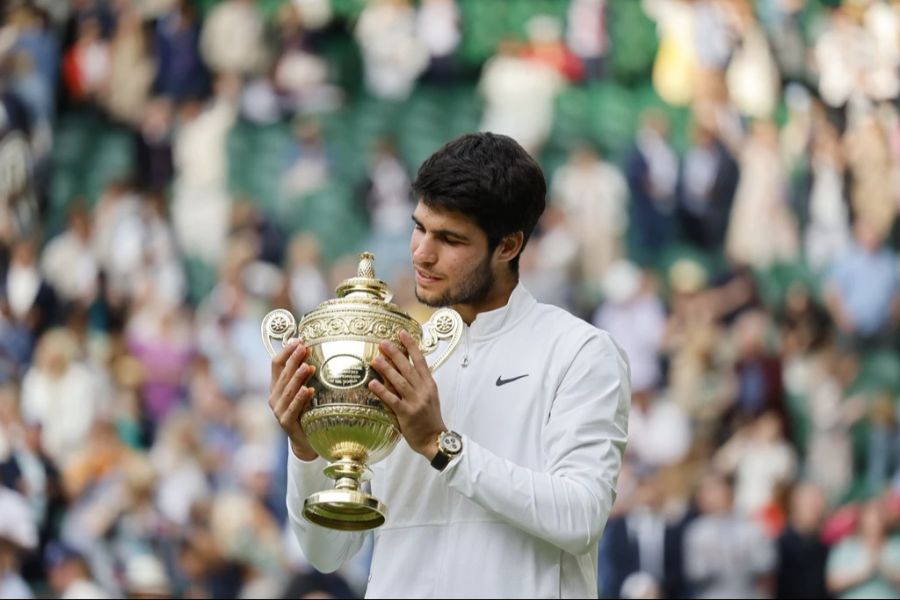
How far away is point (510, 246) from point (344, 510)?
2.31 ft

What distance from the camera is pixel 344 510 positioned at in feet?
11.4

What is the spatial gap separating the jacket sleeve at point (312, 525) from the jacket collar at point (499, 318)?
460 millimetres

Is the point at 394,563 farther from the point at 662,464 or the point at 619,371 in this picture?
the point at 662,464

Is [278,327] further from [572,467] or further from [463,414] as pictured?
[572,467]

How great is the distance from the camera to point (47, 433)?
12797 mm

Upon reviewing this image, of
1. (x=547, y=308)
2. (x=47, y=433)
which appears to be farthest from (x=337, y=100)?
(x=547, y=308)

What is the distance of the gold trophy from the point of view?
11.3 feet

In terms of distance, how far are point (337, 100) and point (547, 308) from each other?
A: 34.0ft

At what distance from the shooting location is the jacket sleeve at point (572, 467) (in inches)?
132

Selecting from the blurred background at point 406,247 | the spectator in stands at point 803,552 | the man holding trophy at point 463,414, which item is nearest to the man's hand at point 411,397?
the man holding trophy at point 463,414

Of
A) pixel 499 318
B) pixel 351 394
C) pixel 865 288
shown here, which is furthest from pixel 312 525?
pixel 865 288

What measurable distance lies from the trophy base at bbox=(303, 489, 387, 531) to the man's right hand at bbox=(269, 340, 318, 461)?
0.61ft

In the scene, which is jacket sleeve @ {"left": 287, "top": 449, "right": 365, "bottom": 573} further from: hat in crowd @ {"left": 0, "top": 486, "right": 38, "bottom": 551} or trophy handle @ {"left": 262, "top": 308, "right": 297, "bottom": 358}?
hat in crowd @ {"left": 0, "top": 486, "right": 38, "bottom": 551}

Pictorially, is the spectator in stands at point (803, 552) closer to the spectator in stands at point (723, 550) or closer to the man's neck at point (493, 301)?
the spectator in stands at point (723, 550)
